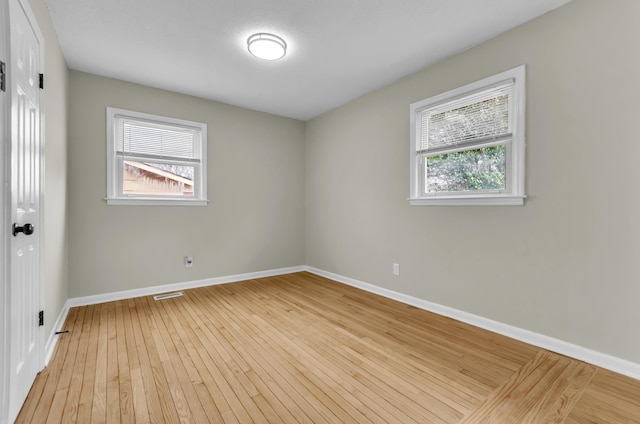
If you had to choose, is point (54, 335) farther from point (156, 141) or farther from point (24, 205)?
point (156, 141)

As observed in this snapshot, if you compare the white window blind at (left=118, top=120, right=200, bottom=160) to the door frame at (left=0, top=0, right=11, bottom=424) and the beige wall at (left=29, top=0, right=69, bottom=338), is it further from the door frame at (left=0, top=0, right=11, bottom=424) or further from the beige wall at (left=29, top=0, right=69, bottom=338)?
the door frame at (left=0, top=0, right=11, bottom=424)

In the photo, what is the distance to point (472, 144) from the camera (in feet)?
9.18

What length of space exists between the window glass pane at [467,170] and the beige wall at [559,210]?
9.1 inches

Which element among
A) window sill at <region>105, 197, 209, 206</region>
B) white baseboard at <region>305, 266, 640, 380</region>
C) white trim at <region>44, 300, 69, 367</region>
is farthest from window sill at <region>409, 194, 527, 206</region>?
white trim at <region>44, 300, 69, 367</region>

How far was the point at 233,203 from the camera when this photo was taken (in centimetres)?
437

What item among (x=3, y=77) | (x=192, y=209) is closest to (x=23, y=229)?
(x=3, y=77)

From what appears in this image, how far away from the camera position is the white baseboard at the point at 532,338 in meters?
1.97

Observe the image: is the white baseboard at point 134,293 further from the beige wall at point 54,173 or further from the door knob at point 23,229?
the door knob at point 23,229

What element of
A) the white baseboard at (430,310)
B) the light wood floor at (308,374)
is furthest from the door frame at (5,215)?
the white baseboard at (430,310)

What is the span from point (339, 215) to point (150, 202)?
2562 mm

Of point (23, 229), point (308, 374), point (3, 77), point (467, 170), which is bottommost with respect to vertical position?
point (308, 374)

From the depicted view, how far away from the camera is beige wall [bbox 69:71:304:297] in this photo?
10.8 feet

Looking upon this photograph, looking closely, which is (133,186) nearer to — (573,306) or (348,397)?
(348,397)

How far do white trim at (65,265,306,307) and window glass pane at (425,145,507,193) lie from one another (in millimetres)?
2792
